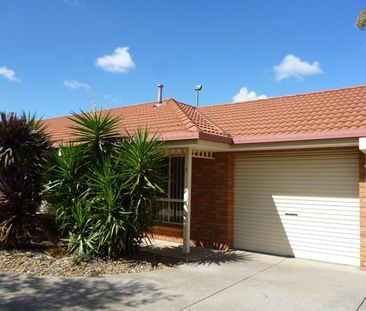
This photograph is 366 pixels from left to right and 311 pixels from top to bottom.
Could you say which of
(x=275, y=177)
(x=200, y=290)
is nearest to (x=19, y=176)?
(x=200, y=290)

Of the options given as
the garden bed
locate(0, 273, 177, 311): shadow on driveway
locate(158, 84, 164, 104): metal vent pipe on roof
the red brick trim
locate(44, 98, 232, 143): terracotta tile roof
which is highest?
locate(158, 84, 164, 104): metal vent pipe on roof

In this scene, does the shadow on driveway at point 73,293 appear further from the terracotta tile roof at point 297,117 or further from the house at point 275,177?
the terracotta tile roof at point 297,117

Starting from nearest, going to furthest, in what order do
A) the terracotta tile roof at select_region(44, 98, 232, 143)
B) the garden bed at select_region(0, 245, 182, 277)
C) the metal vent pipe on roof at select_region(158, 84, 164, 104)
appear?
the garden bed at select_region(0, 245, 182, 277), the terracotta tile roof at select_region(44, 98, 232, 143), the metal vent pipe on roof at select_region(158, 84, 164, 104)

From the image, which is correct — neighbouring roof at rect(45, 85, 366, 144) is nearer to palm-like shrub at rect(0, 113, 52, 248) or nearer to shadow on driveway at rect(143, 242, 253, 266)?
palm-like shrub at rect(0, 113, 52, 248)

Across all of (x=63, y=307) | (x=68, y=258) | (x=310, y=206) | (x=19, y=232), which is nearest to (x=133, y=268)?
(x=68, y=258)

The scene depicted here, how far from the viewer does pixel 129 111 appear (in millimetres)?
14844

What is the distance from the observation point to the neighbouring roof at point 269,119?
917cm

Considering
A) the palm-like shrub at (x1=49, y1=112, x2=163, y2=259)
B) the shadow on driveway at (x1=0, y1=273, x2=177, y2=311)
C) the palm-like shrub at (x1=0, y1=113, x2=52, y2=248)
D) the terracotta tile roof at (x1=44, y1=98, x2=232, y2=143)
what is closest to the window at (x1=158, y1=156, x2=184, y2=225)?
the terracotta tile roof at (x1=44, y1=98, x2=232, y2=143)

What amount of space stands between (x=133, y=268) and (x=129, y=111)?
786 centimetres

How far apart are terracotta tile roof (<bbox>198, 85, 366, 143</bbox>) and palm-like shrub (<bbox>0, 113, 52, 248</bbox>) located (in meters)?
5.12

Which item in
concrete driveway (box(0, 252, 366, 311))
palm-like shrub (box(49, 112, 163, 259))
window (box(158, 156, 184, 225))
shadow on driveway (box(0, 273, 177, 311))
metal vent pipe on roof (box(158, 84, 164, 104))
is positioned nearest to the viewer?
shadow on driveway (box(0, 273, 177, 311))

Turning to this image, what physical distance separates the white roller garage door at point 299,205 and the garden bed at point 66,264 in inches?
109

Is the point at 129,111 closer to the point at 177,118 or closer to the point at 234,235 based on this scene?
the point at 177,118

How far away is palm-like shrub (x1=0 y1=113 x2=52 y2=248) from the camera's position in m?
9.32
